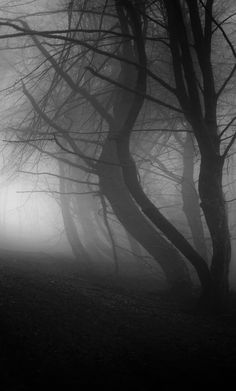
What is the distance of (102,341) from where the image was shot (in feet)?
13.7

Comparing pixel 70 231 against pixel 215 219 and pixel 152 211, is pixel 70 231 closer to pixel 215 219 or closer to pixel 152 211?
pixel 152 211

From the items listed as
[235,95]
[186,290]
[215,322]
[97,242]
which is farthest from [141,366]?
[97,242]

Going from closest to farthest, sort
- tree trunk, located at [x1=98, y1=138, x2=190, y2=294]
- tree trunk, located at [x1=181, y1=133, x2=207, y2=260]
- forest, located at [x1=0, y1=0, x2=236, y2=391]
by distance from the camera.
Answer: forest, located at [x1=0, y1=0, x2=236, y2=391] < tree trunk, located at [x1=98, y1=138, x2=190, y2=294] < tree trunk, located at [x1=181, y1=133, x2=207, y2=260]

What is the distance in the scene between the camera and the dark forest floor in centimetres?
334

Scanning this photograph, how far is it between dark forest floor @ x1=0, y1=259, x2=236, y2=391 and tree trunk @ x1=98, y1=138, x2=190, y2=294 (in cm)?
104

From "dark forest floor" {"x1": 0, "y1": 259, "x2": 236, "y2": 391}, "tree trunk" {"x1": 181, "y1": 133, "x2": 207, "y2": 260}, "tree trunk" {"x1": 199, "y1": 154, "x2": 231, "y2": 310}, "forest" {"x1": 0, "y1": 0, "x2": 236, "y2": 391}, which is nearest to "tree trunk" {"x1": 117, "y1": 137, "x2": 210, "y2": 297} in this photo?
"forest" {"x1": 0, "y1": 0, "x2": 236, "y2": 391}

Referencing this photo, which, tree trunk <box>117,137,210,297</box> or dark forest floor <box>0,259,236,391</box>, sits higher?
tree trunk <box>117,137,210,297</box>

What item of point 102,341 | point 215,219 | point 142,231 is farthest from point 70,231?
point 102,341

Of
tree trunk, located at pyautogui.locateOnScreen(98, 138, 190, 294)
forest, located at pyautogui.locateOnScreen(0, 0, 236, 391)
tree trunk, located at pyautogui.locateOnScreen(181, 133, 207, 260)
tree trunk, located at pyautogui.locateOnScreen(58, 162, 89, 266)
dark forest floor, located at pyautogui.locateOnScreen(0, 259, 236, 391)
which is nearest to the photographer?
dark forest floor, located at pyautogui.locateOnScreen(0, 259, 236, 391)

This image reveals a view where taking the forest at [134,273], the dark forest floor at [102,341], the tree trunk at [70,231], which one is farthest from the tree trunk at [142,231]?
the tree trunk at [70,231]

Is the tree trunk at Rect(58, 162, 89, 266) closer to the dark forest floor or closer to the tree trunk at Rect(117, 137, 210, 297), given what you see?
the dark forest floor

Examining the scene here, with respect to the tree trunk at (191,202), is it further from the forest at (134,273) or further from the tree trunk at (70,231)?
the tree trunk at (70,231)

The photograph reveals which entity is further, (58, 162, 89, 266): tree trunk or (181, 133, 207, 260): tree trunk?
(58, 162, 89, 266): tree trunk

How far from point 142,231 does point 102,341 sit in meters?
3.37
